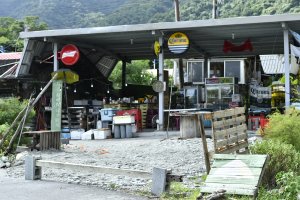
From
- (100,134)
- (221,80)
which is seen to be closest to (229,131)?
(100,134)

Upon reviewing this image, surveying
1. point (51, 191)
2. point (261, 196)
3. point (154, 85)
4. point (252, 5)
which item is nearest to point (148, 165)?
point (51, 191)

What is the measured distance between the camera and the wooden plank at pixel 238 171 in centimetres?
672

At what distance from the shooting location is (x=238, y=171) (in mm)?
6859

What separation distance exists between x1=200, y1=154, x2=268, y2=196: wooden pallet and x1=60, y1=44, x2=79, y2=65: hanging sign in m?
12.3

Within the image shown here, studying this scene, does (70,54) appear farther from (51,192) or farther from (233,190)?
(233,190)

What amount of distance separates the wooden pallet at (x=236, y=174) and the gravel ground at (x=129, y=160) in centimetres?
99

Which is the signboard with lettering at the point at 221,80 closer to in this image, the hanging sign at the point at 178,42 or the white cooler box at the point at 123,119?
the hanging sign at the point at 178,42

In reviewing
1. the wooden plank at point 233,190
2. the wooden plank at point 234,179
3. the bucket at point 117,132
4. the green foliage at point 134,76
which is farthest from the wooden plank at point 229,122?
the green foliage at point 134,76

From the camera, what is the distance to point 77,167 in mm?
8438

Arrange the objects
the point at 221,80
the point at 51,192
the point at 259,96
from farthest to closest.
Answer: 1. the point at 259,96
2. the point at 221,80
3. the point at 51,192

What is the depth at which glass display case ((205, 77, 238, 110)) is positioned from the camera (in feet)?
68.4

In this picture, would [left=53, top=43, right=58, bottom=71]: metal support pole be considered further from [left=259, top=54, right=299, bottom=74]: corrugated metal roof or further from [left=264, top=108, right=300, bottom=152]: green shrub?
[left=259, top=54, right=299, bottom=74]: corrugated metal roof

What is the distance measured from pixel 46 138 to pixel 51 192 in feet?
17.7

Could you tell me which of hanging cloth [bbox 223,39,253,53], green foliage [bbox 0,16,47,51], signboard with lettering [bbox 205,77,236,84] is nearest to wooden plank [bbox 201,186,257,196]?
hanging cloth [bbox 223,39,253,53]
